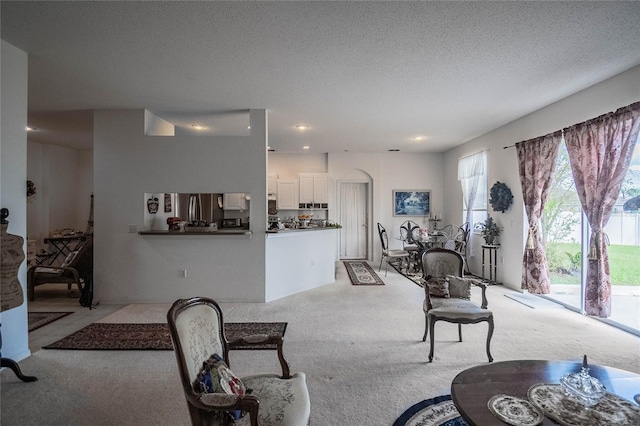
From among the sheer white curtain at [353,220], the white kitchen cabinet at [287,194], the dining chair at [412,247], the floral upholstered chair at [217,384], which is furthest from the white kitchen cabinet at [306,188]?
the floral upholstered chair at [217,384]

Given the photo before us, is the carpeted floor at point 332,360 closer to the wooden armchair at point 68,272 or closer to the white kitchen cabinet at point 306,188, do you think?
the wooden armchair at point 68,272

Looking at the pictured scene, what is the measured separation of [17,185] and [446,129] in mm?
6194

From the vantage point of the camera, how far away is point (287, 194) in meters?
7.96

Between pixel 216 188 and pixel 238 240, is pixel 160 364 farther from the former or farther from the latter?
pixel 216 188

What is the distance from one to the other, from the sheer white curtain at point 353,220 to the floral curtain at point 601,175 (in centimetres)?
509

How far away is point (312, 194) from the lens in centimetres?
800

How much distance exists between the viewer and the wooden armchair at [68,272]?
4602mm

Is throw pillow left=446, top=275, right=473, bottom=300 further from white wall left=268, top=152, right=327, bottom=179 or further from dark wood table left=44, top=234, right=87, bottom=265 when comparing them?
dark wood table left=44, top=234, right=87, bottom=265

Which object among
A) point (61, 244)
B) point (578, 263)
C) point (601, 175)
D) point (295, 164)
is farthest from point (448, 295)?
point (61, 244)

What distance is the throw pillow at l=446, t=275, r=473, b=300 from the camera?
327cm

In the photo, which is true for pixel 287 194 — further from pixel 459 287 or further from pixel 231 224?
pixel 459 287

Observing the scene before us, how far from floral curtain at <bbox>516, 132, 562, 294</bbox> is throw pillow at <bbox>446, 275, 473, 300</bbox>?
83.1 inches

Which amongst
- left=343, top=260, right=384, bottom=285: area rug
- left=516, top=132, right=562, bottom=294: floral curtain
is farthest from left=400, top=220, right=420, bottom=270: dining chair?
left=516, top=132, right=562, bottom=294: floral curtain

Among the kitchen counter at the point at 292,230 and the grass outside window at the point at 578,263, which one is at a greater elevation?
the kitchen counter at the point at 292,230
